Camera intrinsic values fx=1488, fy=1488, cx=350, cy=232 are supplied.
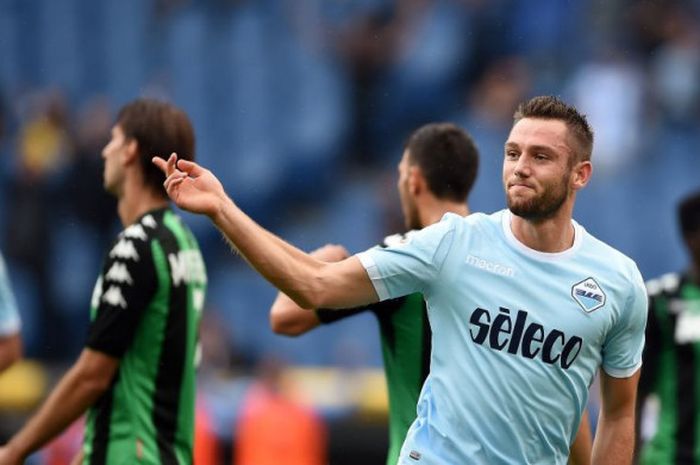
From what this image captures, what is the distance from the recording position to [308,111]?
15742 millimetres

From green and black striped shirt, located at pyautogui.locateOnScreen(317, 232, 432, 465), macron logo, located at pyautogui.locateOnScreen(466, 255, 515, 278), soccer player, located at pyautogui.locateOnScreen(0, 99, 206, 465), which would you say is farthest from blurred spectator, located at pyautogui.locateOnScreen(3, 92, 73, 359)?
macron logo, located at pyautogui.locateOnScreen(466, 255, 515, 278)

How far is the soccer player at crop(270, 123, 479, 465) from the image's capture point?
582 cm

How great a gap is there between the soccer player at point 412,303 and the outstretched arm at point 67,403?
2.52 feet

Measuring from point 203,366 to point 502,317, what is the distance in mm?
8854

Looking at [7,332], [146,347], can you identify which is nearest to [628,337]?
[146,347]

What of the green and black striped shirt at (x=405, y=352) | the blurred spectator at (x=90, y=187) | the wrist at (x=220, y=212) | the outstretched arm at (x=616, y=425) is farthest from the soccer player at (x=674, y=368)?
the blurred spectator at (x=90, y=187)

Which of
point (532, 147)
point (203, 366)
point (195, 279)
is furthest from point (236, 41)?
point (532, 147)

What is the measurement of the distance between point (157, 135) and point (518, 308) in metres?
1.99

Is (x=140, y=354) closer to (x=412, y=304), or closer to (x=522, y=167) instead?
(x=412, y=304)

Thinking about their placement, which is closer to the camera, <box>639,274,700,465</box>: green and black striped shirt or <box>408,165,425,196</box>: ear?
<box>408,165,425,196</box>: ear

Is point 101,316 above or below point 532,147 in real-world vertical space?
below

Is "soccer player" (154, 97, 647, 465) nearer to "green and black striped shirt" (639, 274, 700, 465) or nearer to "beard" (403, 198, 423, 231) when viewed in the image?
"beard" (403, 198, 423, 231)

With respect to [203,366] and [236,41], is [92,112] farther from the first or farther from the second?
→ [203,366]

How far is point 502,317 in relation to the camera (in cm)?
486
